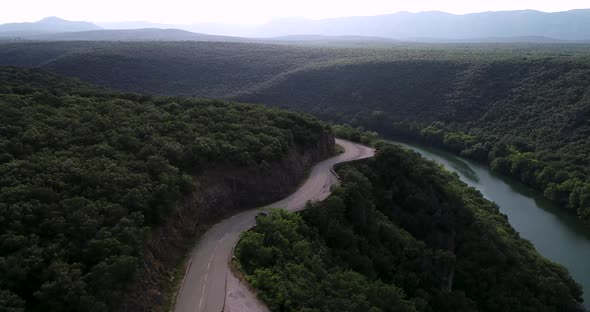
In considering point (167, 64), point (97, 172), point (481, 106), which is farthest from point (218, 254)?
point (167, 64)

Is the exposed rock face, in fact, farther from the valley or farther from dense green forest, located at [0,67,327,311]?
dense green forest, located at [0,67,327,311]

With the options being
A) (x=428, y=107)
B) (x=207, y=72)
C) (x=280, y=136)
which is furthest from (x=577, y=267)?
(x=207, y=72)

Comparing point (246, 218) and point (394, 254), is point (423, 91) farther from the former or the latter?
point (246, 218)

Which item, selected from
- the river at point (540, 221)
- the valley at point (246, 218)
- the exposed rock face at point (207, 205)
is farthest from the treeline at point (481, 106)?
the exposed rock face at point (207, 205)

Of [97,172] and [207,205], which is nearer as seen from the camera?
[97,172]

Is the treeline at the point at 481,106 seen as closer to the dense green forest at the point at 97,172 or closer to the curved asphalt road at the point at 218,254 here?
the curved asphalt road at the point at 218,254

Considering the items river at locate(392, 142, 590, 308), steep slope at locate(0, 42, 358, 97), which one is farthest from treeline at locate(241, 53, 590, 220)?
steep slope at locate(0, 42, 358, 97)
